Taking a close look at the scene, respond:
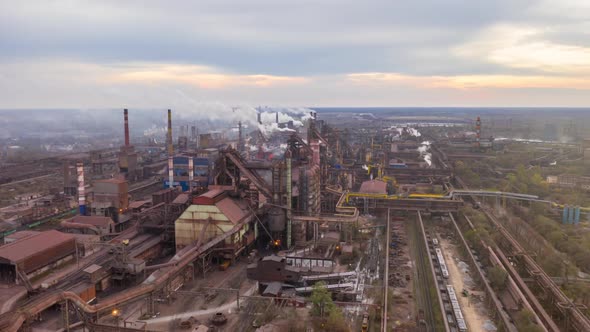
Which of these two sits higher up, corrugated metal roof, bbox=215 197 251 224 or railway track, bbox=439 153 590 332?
corrugated metal roof, bbox=215 197 251 224

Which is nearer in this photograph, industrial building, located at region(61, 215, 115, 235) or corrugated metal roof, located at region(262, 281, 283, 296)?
corrugated metal roof, located at region(262, 281, 283, 296)

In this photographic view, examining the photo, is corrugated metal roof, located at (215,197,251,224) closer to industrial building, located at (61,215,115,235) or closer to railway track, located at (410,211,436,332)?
industrial building, located at (61,215,115,235)

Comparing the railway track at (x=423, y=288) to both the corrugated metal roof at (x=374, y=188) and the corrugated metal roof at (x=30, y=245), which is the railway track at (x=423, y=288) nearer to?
the corrugated metal roof at (x=374, y=188)

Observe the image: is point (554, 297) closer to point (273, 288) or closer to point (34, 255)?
point (273, 288)

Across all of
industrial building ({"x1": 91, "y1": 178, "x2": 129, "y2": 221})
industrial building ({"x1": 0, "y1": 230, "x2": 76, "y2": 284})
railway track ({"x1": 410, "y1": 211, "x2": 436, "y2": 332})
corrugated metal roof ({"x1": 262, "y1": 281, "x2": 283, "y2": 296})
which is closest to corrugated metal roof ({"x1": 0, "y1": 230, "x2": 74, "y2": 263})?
industrial building ({"x1": 0, "y1": 230, "x2": 76, "y2": 284})

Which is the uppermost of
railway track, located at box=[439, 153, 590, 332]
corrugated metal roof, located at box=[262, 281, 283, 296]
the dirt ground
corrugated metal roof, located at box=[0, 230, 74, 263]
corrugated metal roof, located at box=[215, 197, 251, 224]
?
corrugated metal roof, located at box=[215, 197, 251, 224]

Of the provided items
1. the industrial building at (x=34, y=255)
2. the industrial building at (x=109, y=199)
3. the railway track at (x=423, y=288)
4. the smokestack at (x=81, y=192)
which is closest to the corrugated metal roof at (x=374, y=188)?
the railway track at (x=423, y=288)

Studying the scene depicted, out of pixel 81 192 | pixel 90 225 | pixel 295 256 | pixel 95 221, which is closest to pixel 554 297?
pixel 295 256
